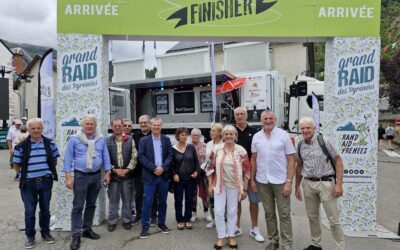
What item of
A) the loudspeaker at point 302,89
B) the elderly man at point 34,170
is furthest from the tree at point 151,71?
the elderly man at point 34,170

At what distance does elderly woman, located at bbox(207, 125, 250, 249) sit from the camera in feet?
14.6

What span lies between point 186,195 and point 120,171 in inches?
42.6

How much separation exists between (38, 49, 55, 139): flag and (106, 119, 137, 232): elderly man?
3.74 feet

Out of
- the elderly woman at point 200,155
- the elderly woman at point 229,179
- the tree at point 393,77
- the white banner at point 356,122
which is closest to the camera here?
the elderly woman at point 229,179

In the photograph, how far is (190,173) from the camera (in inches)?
205

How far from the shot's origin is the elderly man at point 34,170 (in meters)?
4.45

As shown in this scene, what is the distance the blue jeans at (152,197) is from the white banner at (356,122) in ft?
8.96

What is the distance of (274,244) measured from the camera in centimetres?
448

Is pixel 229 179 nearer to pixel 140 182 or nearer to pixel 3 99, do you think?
pixel 140 182

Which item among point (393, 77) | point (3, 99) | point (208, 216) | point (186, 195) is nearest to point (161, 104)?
point (208, 216)

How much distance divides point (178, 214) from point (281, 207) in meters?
1.73

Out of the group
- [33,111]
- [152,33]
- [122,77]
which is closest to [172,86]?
[122,77]

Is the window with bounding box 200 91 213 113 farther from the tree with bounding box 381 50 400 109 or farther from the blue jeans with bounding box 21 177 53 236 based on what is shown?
the tree with bounding box 381 50 400 109

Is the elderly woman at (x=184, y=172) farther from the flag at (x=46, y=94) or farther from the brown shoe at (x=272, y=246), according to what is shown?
the flag at (x=46, y=94)
